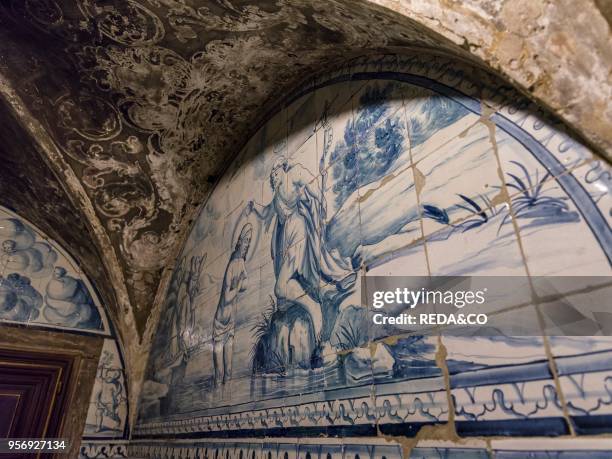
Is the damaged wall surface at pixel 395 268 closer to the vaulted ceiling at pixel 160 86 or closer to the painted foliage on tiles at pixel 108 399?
the vaulted ceiling at pixel 160 86

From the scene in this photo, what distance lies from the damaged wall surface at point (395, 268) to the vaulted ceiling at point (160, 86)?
17cm

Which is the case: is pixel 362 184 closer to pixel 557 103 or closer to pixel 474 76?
pixel 474 76

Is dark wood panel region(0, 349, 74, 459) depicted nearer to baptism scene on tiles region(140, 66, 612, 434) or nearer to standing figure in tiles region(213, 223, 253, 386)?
baptism scene on tiles region(140, 66, 612, 434)

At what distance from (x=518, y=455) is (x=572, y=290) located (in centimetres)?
41

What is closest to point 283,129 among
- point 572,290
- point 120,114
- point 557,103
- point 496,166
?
point 120,114

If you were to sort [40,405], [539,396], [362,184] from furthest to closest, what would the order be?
[40,405]
[362,184]
[539,396]

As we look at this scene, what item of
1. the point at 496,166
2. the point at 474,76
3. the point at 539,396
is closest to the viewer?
the point at 539,396

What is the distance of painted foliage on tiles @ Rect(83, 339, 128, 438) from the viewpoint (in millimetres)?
3164

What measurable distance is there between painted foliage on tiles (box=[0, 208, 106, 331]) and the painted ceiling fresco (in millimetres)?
469

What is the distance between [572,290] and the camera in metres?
0.95

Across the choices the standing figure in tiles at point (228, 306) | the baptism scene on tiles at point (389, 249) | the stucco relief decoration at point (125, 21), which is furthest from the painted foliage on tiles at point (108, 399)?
the stucco relief decoration at point (125, 21)

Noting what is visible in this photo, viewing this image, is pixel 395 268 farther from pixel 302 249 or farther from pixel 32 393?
pixel 32 393

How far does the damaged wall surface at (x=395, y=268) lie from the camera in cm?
97

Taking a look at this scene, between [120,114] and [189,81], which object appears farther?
[120,114]
